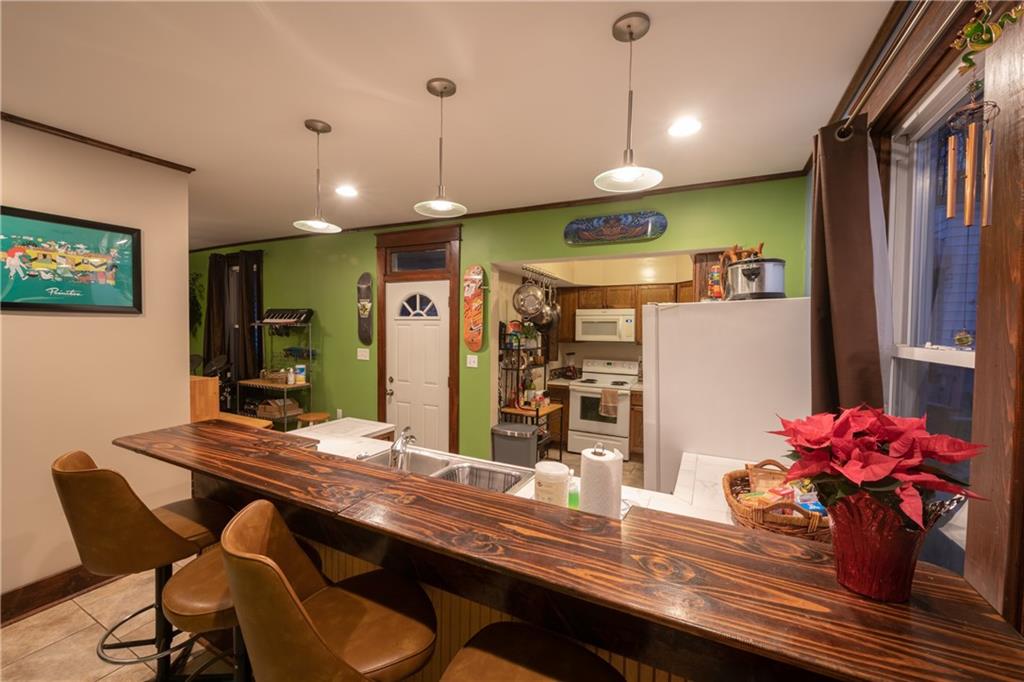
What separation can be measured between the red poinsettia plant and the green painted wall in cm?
248

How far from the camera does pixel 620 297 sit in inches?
210

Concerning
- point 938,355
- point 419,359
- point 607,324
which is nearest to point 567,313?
point 607,324

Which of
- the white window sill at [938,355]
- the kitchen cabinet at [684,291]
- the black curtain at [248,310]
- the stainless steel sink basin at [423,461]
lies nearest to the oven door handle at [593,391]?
the kitchen cabinet at [684,291]

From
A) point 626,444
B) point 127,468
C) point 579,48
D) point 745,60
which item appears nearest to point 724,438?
point 745,60

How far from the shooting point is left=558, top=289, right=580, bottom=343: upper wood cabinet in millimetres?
5633

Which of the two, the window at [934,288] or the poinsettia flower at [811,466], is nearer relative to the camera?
the poinsettia flower at [811,466]

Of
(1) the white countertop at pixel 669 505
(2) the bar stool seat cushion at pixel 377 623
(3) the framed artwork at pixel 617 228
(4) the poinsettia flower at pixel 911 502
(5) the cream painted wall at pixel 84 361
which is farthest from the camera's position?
(3) the framed artwork at pixel 617 228

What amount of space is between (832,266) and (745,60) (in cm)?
92

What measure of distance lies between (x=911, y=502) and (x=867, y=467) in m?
0.07

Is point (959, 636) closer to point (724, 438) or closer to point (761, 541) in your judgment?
point (761, 541)

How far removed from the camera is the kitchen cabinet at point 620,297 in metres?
5.27

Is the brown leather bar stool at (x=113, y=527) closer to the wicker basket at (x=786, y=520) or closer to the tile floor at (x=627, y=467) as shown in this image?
the wicker basket at (x=786, y=520)

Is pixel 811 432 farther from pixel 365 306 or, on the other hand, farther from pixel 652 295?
pixel 652 295

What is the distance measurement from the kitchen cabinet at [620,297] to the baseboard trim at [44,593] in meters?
5.07
